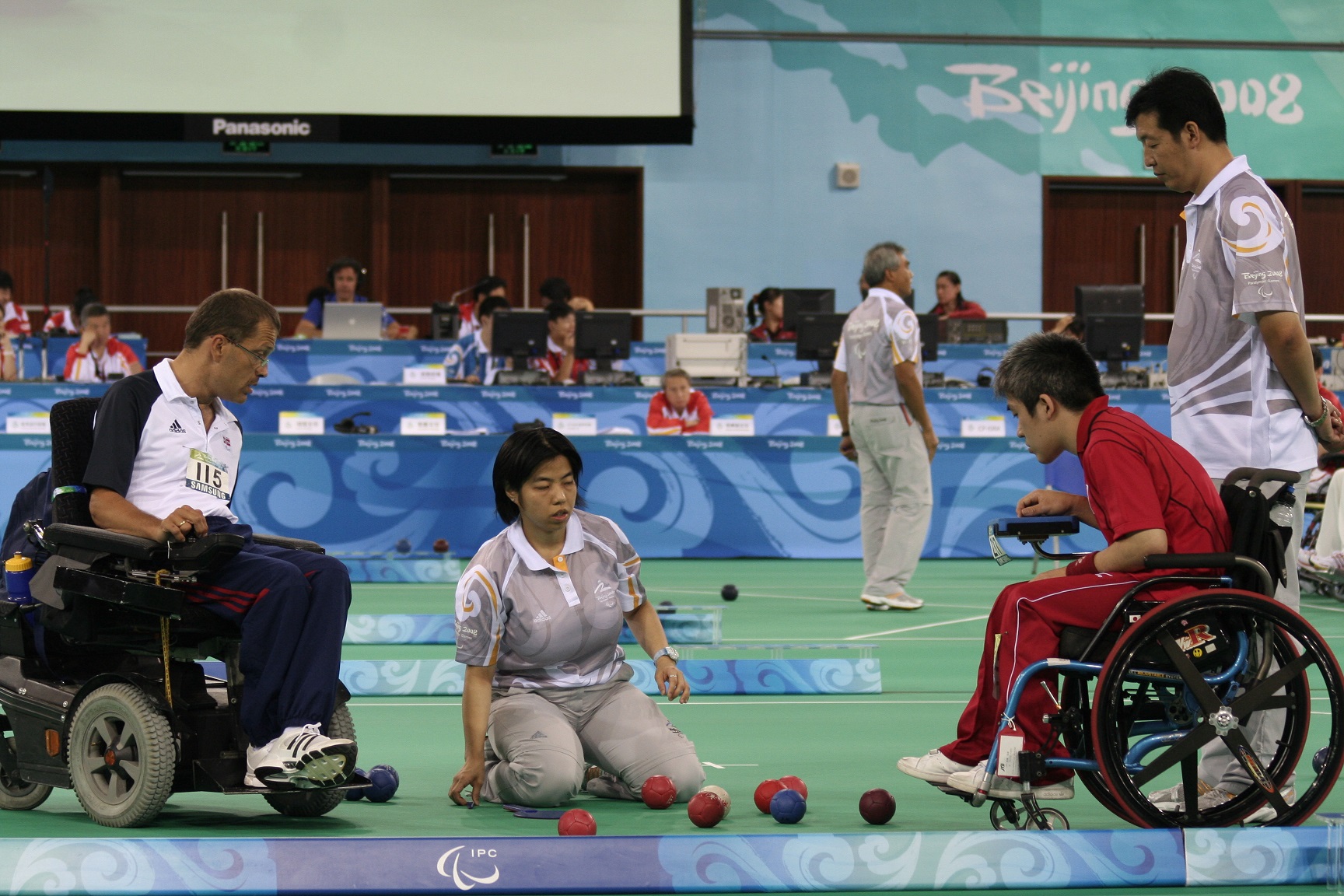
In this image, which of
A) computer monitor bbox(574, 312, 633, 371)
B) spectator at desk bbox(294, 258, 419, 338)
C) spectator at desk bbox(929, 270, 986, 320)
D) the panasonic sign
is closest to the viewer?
computer monitor bbox(574, 312, 633, 371)

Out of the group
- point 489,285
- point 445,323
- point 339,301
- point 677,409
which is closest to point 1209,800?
point 677,409

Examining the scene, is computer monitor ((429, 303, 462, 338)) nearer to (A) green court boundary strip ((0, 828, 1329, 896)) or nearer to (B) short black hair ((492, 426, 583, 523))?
(B) short black hair ((492, 426, 583, 523))

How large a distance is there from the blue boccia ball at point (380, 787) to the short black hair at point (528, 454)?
670mm

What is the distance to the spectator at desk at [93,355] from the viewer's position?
12.1m

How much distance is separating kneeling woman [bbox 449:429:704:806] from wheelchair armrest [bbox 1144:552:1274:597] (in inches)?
42.1

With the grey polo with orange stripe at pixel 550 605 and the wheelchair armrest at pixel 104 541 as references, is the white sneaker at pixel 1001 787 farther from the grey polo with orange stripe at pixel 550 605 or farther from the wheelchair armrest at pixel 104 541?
the wheelchair armrest at pixel 104 541

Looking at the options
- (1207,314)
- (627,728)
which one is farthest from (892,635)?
(1207,314)

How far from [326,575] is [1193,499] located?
1758mm

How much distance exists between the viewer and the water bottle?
3330mm

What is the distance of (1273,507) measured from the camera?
2996mm

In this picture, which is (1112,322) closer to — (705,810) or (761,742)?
(761,742)

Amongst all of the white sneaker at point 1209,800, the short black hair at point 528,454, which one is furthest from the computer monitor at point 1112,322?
the white sneaker at point 1209,800

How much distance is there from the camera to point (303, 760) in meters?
3.05

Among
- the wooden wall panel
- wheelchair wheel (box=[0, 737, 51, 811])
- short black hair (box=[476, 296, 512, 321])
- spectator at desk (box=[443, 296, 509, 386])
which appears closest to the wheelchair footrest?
wheelchair wheel (box=[0, 737, 51, 811])
